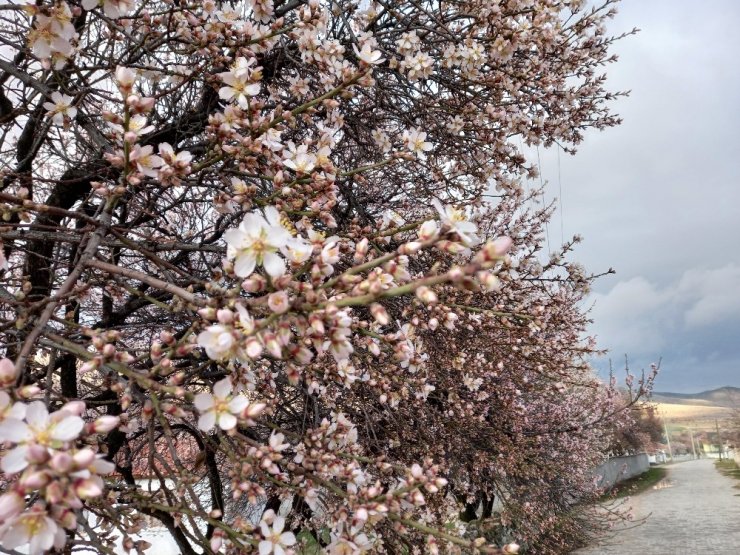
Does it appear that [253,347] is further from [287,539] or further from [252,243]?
[287,539]

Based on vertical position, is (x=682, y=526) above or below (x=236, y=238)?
below

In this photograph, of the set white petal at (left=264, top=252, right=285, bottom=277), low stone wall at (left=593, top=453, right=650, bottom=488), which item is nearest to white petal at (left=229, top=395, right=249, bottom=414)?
white petal at (left=264, top=252, right=285, bottom=277)

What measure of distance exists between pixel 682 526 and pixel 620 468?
10514mm

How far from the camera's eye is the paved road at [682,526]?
11984 millimetres

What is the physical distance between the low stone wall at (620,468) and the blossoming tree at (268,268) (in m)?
16.7

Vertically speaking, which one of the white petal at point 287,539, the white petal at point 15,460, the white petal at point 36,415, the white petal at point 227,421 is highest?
the white petal at point 36,415

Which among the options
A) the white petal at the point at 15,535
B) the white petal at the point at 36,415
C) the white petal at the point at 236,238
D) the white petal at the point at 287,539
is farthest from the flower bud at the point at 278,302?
the white petal at the point at 287,539

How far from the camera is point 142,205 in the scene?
370 cm

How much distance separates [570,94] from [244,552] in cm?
431

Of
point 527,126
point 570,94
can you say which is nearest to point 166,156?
point 527,126

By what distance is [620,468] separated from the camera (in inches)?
978

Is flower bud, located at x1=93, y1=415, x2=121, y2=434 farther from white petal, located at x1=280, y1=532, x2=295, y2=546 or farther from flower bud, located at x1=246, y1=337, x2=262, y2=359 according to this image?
white petal, located at x1=280, y1=532, x2=295, y2=546

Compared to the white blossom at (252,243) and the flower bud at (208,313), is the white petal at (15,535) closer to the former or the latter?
the flower bud at (208,313)

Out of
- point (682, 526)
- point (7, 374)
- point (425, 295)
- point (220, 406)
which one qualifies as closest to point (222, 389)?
point (220, 406)
